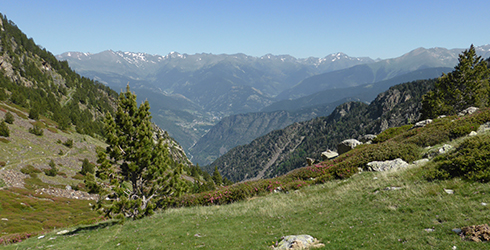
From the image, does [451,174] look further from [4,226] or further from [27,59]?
[27,59]

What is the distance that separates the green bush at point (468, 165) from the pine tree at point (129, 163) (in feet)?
76.6

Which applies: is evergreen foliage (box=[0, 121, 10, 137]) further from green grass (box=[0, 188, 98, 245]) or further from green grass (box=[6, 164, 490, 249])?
green grass (box=[6, 164, 490, 249])

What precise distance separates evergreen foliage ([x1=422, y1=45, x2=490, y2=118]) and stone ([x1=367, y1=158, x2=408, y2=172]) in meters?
47.6

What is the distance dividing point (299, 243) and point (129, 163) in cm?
1946

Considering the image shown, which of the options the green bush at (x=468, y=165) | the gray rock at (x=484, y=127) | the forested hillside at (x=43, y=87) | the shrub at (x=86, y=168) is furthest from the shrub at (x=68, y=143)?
the gray rock at (x=484, y=127)

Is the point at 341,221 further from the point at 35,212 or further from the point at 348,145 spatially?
the point at 35,212

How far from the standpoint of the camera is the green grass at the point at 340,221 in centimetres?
1080

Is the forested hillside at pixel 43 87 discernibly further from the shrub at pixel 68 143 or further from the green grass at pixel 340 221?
the green grass at pixel 340 221

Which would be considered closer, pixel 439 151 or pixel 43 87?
pixel 439 151

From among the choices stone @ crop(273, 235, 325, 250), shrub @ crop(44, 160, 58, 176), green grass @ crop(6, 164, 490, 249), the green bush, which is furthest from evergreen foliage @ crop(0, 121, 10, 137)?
the green bush

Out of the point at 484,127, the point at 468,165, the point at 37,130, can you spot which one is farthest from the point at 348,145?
the point at 37,130

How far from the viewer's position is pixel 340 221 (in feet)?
47.4

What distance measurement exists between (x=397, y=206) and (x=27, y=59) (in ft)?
636

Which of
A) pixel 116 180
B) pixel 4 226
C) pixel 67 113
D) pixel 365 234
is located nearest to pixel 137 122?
pixel 116 180
